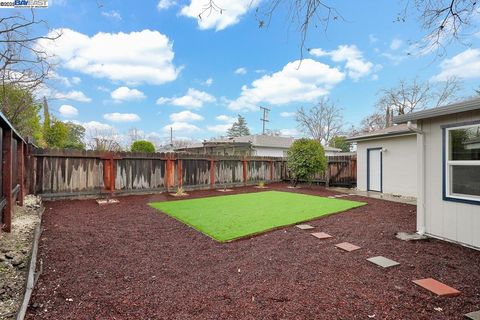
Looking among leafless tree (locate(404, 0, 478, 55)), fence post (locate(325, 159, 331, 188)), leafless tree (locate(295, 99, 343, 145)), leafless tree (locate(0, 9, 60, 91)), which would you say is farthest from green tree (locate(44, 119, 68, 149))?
leafless tree (locate(295, 99, 343, 145))

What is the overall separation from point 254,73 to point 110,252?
16.7 m

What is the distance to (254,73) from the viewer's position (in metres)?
18.4

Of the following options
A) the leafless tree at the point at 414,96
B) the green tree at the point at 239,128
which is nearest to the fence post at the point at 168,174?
the leafless tree at the point at 414,96

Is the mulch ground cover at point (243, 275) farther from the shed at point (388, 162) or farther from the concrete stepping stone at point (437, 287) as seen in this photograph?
the shed at point (388, 162)

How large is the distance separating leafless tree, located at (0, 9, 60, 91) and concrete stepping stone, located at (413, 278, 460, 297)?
676 centimetres

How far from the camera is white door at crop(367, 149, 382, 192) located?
1052 cm

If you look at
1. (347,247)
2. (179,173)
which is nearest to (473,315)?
(347,247)

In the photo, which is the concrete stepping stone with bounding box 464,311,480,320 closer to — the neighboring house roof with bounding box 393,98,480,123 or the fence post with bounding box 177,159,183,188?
the neighboring house roof with bounding box 393,98,480,123

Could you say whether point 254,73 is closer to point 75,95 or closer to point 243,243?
point 75,95

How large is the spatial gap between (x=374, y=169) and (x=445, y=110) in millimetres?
7238

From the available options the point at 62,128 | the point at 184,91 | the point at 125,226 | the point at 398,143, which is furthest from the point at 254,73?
→ the point at 125,226

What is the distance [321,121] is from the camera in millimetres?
29859

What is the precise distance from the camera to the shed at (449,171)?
390cm

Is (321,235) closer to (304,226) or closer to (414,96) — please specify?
(304,226)
